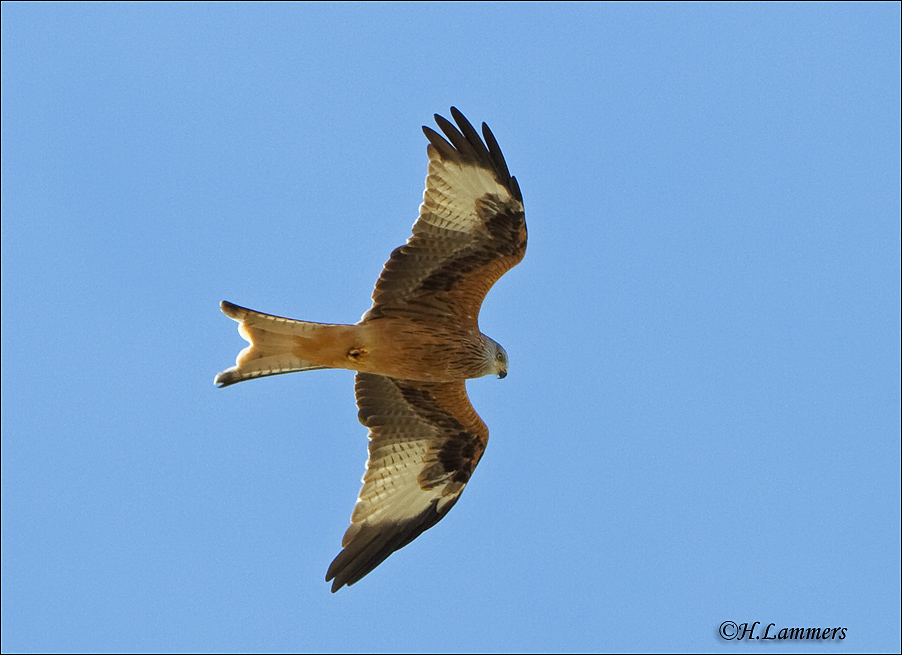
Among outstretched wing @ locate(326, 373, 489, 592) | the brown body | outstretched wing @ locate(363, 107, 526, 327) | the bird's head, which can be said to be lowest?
outstretched wing @ locate(326, 373, 489, 592)

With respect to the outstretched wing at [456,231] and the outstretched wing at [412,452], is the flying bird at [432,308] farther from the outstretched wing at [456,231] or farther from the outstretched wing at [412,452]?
the outstretched wing at [412,452]

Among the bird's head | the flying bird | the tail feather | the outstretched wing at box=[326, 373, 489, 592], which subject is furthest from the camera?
the outstretched wing at box=[326, 373, 489, 592]

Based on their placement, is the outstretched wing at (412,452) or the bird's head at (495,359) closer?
the bird's head at (495,359)

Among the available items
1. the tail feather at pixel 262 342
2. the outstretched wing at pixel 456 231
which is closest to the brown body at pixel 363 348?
the tail feather at pixel 262 342

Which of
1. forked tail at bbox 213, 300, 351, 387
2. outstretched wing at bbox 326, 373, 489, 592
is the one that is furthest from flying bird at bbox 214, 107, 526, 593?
outstretched wing at bbox 326, 373, 489, 592

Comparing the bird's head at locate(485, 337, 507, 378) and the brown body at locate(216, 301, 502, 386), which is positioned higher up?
the brown body at locate(216, 301, 502, 386)

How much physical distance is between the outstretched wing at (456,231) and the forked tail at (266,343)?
644mm

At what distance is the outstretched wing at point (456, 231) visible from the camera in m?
10.1

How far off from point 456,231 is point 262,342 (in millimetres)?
1977

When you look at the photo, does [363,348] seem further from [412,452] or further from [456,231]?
[412,452]

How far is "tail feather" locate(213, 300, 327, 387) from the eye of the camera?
32.7 feet

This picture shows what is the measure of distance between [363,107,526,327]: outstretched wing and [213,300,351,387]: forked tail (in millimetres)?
644

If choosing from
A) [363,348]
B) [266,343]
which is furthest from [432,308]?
[266,343]

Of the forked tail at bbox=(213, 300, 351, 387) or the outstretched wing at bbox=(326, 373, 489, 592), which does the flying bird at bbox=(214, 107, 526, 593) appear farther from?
the outstretched wing at bbox=(326, 373, 489, 592)
